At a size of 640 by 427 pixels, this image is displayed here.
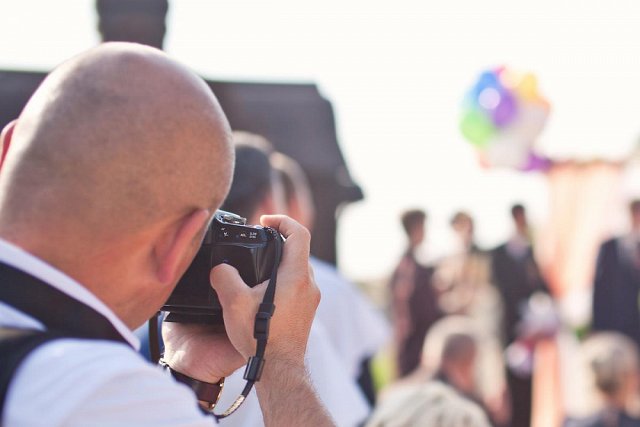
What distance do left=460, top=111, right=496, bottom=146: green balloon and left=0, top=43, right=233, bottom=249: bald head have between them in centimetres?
591

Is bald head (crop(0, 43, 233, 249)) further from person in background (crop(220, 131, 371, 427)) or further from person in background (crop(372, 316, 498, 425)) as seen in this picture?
person in background (crop(372, 316, 498, 425))

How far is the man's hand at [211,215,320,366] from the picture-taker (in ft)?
4.18

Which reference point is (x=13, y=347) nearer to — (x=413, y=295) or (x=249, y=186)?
(x=249, y=186)

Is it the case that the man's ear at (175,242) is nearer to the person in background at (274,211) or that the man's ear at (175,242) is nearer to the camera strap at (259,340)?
the camera strap at (259,340)

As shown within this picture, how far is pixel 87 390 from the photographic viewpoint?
0.89 metres

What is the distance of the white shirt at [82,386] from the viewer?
88 centimetres

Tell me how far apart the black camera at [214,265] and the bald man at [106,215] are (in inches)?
7.1

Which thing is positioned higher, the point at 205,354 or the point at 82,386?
the point at 82,386

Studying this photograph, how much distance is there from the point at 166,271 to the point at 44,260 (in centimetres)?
13

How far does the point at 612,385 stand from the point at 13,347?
3.68 m

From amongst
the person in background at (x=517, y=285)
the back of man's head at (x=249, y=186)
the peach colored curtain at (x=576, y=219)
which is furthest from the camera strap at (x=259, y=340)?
the peach colored curtain at (x=576, y=219)

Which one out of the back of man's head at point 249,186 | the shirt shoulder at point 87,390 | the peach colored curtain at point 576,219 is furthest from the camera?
the peach colored curtain at point 576,219

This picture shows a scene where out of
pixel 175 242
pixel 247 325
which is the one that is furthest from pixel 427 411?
pixel 175 242

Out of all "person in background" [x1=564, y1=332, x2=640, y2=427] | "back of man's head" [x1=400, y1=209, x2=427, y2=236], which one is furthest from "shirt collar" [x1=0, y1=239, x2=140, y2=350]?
"back of man's head" [x1=400, y1=209, x2=427, y2=236]
